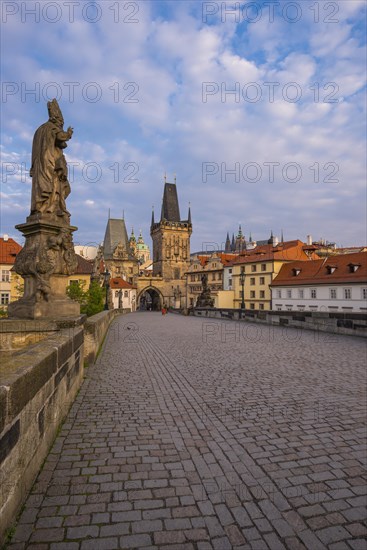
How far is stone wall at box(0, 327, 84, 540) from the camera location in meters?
2.17

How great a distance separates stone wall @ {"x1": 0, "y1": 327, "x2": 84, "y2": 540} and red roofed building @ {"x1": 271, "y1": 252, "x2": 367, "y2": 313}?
38.3m

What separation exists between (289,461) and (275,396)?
2.27 metres

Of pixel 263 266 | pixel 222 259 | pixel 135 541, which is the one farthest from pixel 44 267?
pixel 222 259

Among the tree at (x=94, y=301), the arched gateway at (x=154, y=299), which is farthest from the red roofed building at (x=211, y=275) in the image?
the tree at (x=94, y=301)

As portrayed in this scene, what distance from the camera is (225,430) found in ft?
14.2

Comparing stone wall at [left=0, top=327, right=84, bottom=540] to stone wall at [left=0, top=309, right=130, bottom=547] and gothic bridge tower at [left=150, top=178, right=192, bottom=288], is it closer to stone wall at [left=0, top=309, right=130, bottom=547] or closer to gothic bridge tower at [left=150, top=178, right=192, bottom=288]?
stone wall at [left=0, top=309, right=130, bottom=547]

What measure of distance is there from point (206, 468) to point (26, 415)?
5.78 feet

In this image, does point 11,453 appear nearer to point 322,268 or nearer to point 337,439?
point 337,439

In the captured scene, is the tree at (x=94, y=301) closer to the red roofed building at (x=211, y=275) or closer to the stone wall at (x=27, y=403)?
the stone wall at (x=27, y=403)

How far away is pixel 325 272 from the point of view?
4231 centimetres

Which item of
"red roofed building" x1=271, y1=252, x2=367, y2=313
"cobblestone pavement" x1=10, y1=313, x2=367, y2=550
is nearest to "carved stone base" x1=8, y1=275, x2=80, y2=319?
"cobblestone pavement" x1=10, y1=313, x2=367, y2=550

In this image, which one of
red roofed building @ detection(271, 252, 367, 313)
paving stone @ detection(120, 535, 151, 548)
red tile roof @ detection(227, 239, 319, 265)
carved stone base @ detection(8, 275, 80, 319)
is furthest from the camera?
red tile roof @ detection(227, 239, 319, 265)

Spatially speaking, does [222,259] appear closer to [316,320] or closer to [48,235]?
[316,320]

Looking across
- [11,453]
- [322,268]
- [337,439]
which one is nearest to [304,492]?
[337,439]
